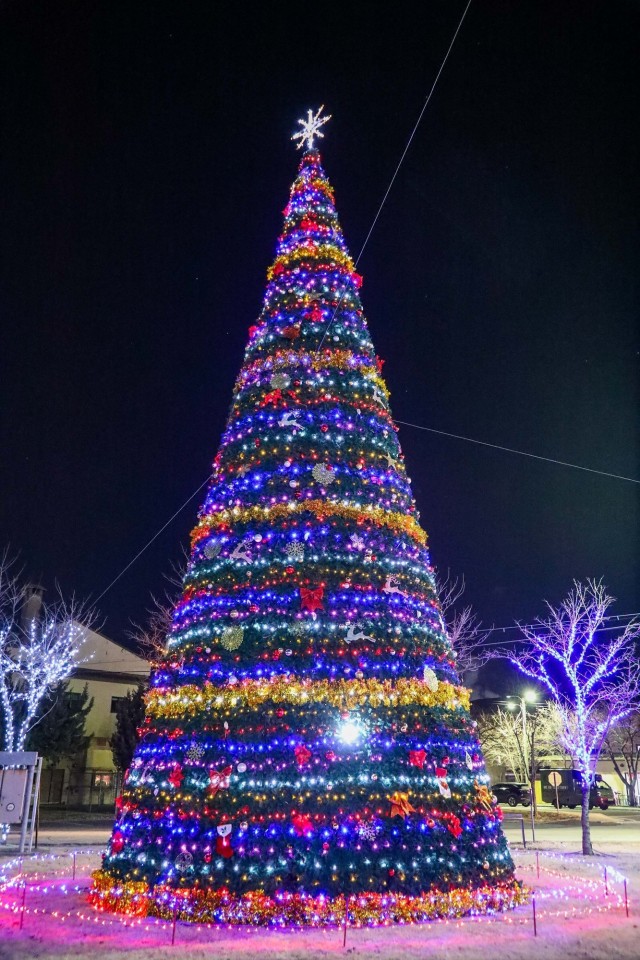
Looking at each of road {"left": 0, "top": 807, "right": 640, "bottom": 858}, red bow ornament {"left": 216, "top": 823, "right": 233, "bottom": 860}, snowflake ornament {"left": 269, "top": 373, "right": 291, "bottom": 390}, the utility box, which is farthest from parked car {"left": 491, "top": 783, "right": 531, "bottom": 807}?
snowflake ornament {"left": 269, "top": 373, "right": 291, "bottom": 390}

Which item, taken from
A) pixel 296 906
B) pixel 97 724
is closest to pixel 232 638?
pixel 296 906

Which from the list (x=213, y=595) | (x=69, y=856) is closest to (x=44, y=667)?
(x=69, y=856)

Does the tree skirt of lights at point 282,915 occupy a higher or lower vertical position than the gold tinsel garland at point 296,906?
lower

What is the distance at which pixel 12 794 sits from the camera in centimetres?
1385

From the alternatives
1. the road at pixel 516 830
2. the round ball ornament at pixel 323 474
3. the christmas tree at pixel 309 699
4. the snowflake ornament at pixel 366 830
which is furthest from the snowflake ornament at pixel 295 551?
the road at pixel 516 830

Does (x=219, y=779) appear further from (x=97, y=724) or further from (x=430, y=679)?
(x=97, y=724)

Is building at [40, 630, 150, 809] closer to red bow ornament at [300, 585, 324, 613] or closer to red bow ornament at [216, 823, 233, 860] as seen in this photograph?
red bow ornament at [216, 823, 233, 860]

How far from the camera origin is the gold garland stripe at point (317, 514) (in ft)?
30.7

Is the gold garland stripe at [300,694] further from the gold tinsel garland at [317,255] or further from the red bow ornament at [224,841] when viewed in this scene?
the gold tinsel garland at [317,255]

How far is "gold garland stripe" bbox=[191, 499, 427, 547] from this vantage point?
30.7 feet

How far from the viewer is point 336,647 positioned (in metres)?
8.61

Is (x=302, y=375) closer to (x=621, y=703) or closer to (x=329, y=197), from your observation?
(x=329, y=197)

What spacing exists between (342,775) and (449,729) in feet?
5.32

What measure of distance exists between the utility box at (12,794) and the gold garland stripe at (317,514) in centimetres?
757
